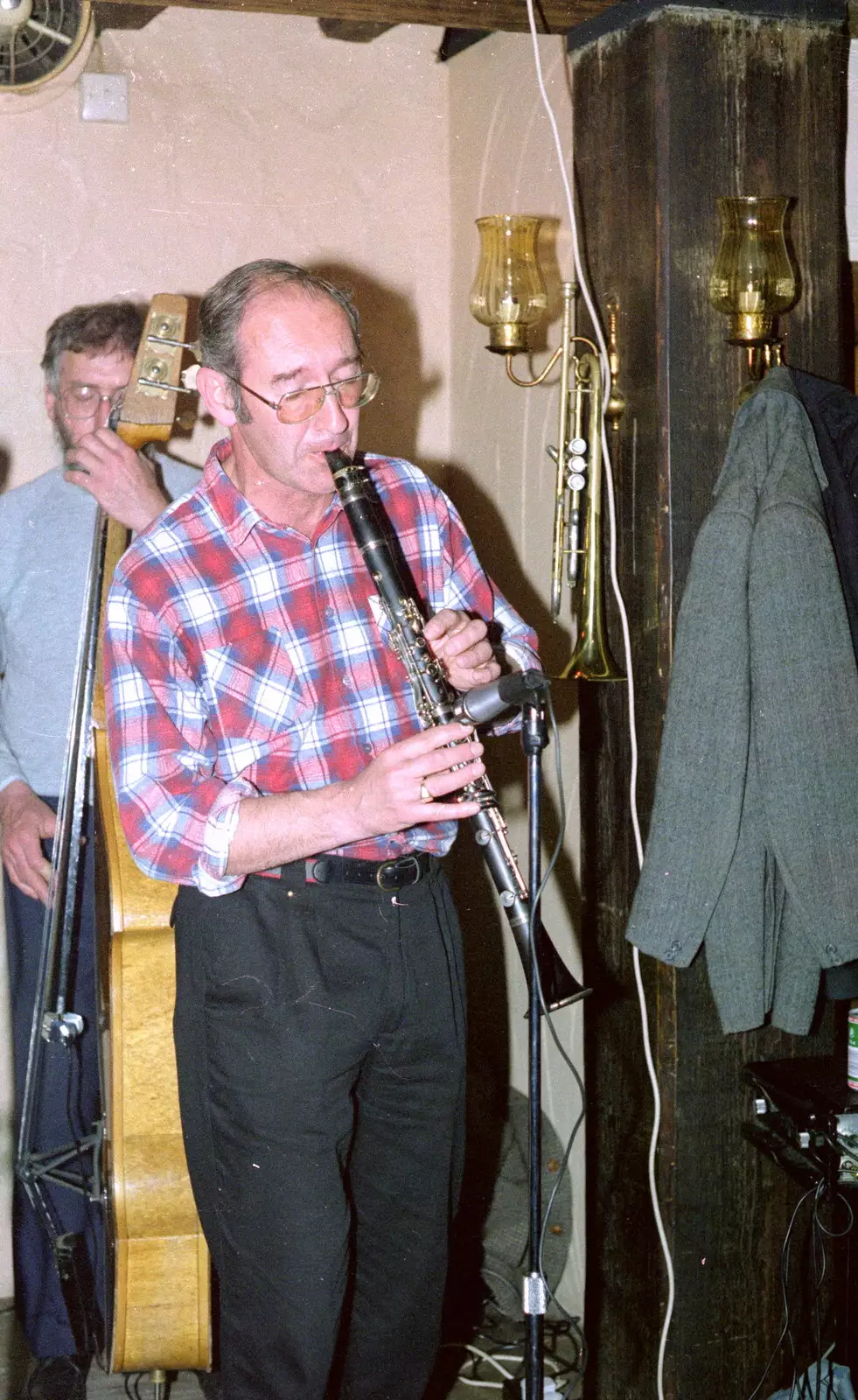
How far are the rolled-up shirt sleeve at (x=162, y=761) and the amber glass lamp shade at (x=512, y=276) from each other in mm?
821

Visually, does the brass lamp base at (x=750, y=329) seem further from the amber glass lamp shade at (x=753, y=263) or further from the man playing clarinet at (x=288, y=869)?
the man playing clarinet at (x=288, y=869)

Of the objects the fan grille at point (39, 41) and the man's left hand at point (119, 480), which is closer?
the man's left hand at point (119, 480)

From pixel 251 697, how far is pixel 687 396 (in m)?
0.77

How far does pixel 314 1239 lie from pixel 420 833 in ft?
1.71

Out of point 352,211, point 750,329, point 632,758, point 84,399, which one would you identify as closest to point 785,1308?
point 632,758

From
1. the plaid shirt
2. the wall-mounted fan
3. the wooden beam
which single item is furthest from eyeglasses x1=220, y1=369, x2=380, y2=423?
the wall-mounted fan

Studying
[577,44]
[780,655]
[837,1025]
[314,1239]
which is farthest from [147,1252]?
[577,44]

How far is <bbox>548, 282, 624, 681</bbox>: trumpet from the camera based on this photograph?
2.05 metres

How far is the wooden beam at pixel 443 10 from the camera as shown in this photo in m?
2.03

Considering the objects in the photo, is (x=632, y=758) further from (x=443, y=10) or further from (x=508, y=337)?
(x=443, y=10)

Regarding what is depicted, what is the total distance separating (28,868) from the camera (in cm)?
246

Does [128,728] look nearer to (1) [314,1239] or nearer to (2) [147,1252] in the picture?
(1) [314,1239]

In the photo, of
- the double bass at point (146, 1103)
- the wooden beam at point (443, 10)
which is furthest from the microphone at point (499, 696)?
the wooden beam at point (443, 10)

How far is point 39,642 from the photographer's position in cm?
258
